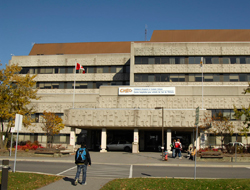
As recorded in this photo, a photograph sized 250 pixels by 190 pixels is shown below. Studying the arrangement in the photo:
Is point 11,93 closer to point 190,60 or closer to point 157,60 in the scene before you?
→ point 157,60

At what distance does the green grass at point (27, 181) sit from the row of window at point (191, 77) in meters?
35.0

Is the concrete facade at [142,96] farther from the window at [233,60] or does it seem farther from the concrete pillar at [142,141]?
the window at [233,60]

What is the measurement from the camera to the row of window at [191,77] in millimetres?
45688

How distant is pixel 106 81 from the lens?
52.6 metres

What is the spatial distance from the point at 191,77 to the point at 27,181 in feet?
126

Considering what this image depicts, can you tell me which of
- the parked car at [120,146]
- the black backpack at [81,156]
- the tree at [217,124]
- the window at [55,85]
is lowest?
the parked car at [120,146]

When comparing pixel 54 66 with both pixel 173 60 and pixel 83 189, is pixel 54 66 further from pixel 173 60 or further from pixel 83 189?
pixel 83 189

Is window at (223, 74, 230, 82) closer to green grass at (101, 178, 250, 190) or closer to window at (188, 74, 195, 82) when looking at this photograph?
window at (188, 74, 195, 82)

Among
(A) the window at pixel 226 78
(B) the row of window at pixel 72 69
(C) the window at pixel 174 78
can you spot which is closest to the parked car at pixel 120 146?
(C) the window at pixel 174 78

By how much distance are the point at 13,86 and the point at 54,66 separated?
2330 centimetres

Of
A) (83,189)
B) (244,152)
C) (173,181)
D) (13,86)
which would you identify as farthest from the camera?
(13,86)

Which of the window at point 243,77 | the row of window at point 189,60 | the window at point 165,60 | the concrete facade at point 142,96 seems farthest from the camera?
the window at point 165,60

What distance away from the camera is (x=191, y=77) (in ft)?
151

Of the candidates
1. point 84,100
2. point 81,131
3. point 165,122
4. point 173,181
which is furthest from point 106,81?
point 173,181
